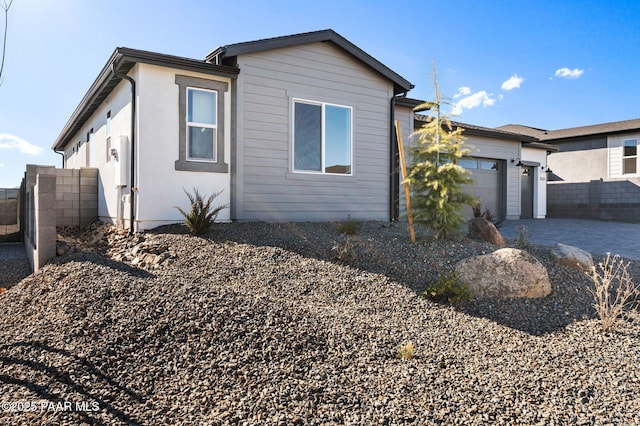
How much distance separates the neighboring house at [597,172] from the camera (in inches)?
611

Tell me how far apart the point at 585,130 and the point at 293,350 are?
1996 centimetres

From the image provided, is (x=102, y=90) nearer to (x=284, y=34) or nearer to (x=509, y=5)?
(x=284, y=34)

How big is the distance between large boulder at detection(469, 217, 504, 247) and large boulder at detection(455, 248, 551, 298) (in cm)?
214

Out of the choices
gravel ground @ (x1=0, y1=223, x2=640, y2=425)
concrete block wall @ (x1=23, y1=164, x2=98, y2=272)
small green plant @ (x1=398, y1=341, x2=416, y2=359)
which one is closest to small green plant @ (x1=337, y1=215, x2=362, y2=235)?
gravel ground @ (x1=0, y1=223, x2=640, y2=425)

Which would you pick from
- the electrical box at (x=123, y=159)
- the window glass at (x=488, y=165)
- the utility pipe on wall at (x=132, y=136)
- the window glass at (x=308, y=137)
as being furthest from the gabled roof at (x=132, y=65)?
the window glass at (x=488, y=165)

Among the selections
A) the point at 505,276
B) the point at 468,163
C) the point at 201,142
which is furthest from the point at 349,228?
the point at 468,163

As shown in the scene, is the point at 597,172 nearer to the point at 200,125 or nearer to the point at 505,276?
the point at 505,276

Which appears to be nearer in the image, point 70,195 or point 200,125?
point 200,125

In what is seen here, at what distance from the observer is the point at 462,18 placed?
30.8 ft

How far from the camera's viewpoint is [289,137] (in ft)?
26.7

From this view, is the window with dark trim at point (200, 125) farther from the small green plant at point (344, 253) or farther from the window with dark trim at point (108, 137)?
the small green plant at point (344, 253)

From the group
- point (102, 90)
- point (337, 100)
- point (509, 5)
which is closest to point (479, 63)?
point (509, 5)

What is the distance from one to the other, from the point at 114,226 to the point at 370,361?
6793 mm

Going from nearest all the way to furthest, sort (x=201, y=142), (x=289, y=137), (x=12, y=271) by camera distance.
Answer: (x=12, y=271) → (x=201, y=142) → (x=289, y=137)
